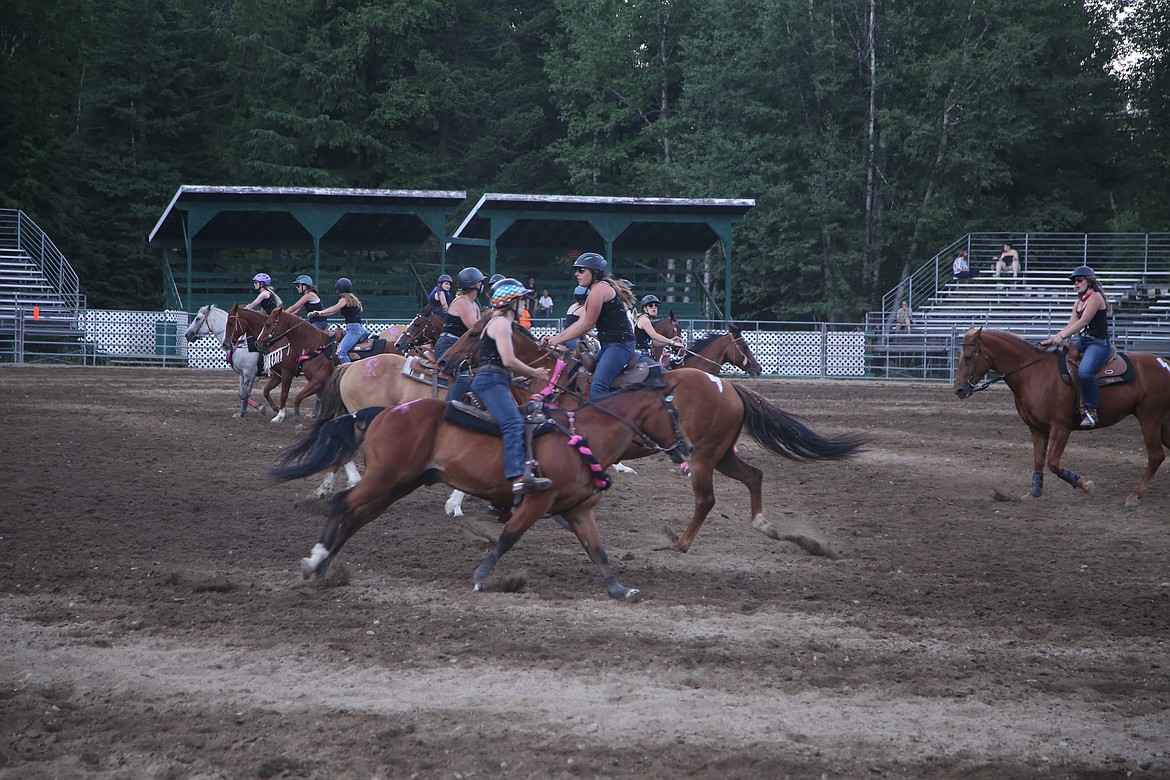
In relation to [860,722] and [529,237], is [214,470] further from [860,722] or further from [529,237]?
[529,237]

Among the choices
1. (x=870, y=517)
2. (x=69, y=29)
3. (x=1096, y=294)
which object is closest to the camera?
(x=870, y=517)

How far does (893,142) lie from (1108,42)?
11.7m

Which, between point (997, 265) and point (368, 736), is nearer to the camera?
point (368, 736)

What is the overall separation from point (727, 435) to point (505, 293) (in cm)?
276

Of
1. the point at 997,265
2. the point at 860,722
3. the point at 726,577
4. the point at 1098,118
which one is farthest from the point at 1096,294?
the point at 1098,118

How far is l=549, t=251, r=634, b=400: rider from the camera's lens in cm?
981

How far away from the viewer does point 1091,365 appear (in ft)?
42.0

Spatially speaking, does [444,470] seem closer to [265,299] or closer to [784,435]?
[784,435]

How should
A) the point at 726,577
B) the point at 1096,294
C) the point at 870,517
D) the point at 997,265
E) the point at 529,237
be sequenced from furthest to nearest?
1. the point at 529,237
2. the point at 997,265
3. the point at 1096,294
4. the point at 870,517
5. the point at 726,577

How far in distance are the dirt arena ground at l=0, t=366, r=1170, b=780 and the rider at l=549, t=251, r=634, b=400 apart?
1453 mm

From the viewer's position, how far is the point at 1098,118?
153 ft

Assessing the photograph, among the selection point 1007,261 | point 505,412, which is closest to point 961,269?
point 1007,261

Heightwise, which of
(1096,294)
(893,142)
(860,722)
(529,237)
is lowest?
(860,722)

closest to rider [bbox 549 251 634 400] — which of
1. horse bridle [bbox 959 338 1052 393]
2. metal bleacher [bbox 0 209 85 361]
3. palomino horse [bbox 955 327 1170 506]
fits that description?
horse bridle [bbox 959 338 1052 393]
